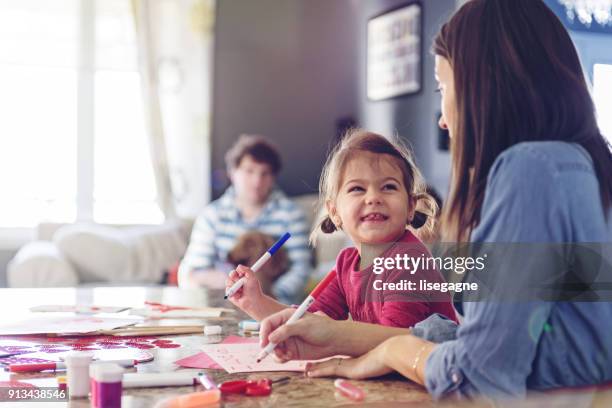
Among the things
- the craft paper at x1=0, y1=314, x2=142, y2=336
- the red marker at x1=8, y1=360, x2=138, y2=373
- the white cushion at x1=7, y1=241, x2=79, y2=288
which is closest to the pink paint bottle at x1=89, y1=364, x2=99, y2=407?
the red marker at x1=8, y1=360, x2=138, y2=373

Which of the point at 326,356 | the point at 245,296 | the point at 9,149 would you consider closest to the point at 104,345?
the point at 245,296

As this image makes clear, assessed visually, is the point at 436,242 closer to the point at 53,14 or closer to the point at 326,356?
the point at 326,356

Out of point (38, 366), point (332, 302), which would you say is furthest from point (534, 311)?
point (38, 366)

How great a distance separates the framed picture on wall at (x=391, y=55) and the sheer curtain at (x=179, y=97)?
1.50 m

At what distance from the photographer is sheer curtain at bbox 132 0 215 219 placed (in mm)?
4059

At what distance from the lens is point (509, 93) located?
574mm

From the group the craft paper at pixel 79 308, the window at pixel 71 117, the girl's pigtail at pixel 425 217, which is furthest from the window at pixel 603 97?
the window at pixel 71 117

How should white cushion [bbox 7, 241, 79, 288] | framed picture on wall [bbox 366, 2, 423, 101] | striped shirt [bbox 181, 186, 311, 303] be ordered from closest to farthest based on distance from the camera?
1. striped shirt [bbox 181, 186, 311, 303]
2. framed picture on wall [bbox 366, 2, 423, 101]
3. white cushion [bbox 7, 241, 79, 288]

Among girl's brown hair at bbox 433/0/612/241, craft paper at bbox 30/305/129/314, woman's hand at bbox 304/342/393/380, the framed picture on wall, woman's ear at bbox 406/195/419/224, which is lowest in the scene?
craft paper at bbox 30/305/129/314

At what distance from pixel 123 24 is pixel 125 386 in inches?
144

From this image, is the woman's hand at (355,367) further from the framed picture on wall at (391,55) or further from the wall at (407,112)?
the framed picture on wall at (391,55)

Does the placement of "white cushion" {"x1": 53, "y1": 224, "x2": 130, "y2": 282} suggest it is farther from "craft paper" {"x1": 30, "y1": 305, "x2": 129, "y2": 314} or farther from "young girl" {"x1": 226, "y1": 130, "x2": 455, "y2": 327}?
"young girl" {"x1": 226, "y1": 130, "x2": 455, "y2": 327}

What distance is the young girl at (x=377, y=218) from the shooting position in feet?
2.41

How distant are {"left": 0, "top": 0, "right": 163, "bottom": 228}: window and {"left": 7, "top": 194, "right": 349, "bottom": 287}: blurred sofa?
1.70 ft
